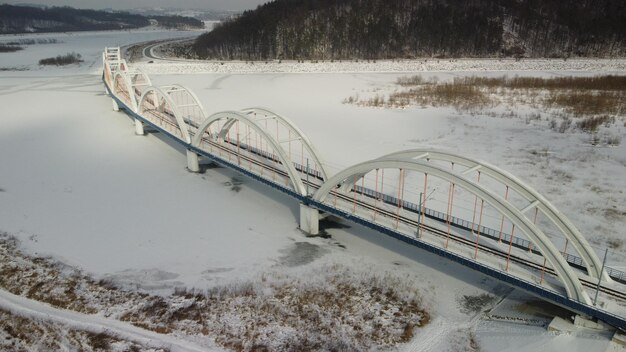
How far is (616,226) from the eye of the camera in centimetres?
1733

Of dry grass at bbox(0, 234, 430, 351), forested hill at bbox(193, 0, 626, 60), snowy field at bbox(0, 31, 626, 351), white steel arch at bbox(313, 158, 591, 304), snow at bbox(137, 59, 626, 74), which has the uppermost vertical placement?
forested hill at bbox(193, 0, 626, 60)

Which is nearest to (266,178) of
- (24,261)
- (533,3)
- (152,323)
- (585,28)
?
(152,323)

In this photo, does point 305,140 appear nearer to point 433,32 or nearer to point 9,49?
point 433,32

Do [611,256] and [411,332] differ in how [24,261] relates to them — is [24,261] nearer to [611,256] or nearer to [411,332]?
[411,332]

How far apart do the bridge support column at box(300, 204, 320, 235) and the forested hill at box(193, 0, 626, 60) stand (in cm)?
5717

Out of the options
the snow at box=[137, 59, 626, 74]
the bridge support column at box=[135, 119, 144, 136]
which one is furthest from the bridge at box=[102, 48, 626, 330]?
the snow at box=[137, 59, 626, 74]

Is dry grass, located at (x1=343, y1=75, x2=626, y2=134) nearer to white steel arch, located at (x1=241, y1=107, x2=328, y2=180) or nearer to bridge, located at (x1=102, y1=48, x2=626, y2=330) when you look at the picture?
bridge, located at (x1=102, y1=48, x2=626, y2=330)

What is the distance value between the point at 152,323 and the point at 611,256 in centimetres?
1457

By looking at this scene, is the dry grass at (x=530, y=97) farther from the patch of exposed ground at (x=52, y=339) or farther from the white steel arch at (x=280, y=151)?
the patch of exposed ground at (x=52, y=339)

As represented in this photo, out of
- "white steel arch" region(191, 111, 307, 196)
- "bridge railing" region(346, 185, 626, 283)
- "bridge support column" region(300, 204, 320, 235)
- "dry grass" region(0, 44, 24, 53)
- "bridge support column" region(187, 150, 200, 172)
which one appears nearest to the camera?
"bridge railing" region(346, 185, 626, 283)

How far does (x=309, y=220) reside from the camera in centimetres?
1730

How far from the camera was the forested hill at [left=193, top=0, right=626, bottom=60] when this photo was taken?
2766 inches

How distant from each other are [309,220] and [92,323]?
7.85m

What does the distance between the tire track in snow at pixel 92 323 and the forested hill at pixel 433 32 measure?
6205 centimetres
